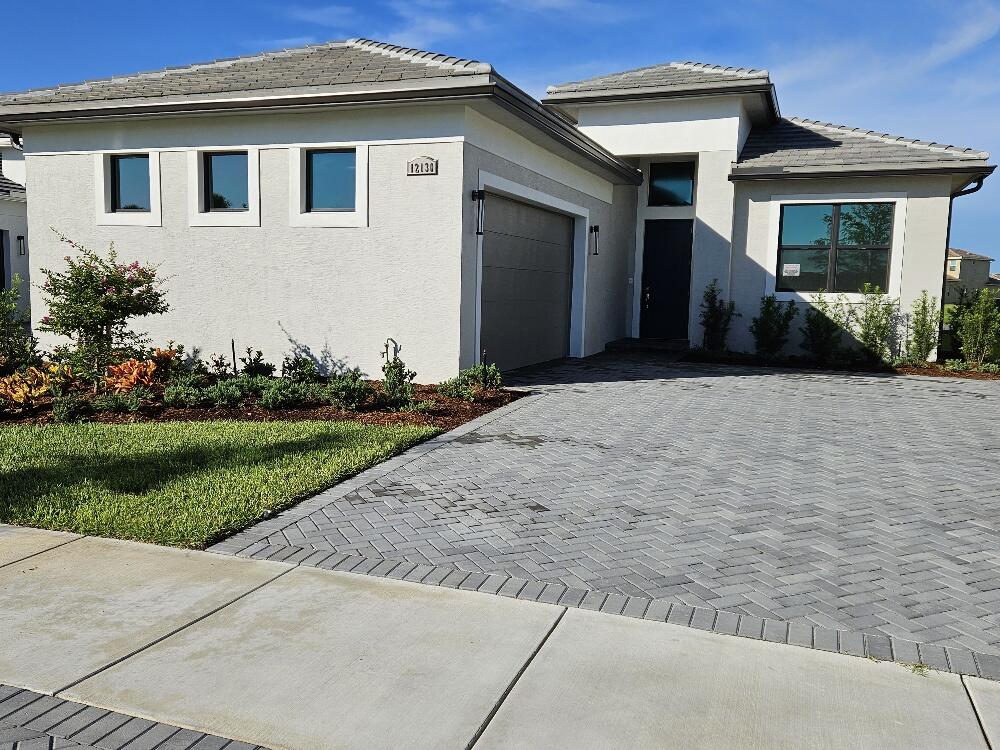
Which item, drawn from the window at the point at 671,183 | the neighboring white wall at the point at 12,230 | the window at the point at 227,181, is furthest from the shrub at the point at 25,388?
the neighboring white wall at the point at 12,230

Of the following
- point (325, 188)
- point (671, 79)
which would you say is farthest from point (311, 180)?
point (671, 79)

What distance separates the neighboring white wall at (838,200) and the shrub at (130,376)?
11.8 metres

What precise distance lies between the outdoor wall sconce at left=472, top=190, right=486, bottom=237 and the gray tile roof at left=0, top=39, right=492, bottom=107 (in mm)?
1611

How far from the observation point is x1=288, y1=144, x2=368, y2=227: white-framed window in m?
11.3

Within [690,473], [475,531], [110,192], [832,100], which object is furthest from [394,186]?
[832,100]

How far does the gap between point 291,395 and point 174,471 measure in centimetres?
307

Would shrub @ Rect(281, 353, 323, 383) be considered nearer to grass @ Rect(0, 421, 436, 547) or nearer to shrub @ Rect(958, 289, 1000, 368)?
Result: grass @ Rect(0, 421, 436, 547)

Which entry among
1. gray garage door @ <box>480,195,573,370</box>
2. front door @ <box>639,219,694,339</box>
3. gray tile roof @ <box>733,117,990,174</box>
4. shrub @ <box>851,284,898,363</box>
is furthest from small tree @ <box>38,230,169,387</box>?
shrub @ <box>851,284,898,363</box>

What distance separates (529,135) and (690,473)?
7.21 meters

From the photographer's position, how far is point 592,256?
16.0 metres

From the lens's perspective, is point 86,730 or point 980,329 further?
point 980,329

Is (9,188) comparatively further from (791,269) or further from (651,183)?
(791,269)

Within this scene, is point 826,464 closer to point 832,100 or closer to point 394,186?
point 394,186

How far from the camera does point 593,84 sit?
1783cm
